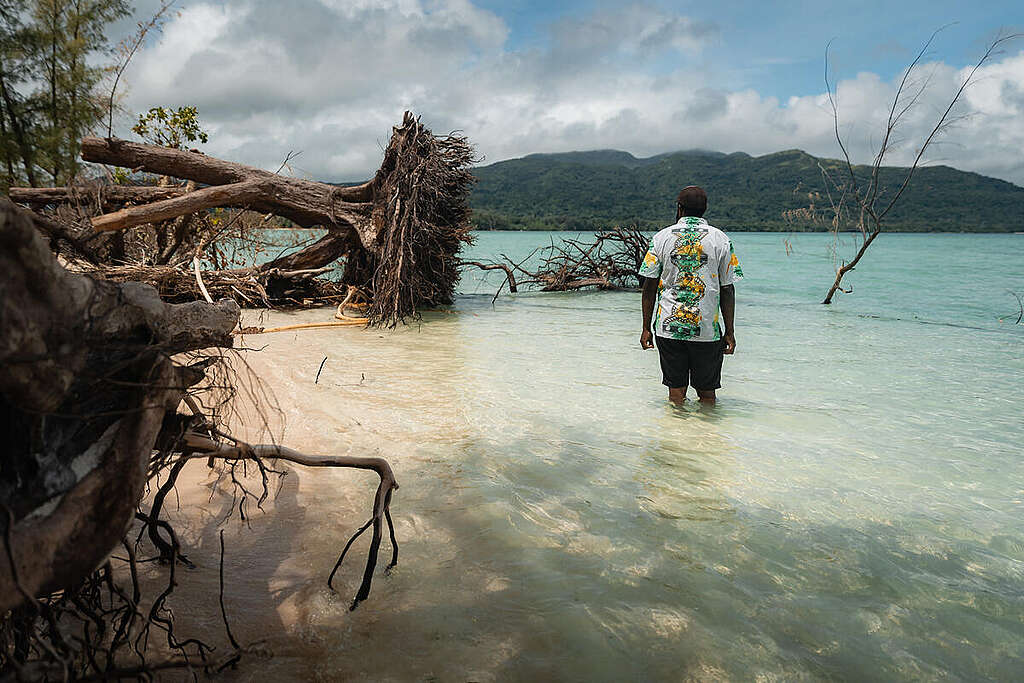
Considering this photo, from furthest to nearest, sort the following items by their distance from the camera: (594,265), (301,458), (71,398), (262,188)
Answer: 1. (594,265)
2. (262,188)
3. (301,458)
4. (71,398)

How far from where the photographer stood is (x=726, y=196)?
95688 millimetres

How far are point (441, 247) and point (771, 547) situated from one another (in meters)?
9.77

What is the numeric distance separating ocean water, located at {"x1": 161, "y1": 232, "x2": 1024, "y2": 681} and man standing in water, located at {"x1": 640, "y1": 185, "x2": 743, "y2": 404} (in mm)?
709

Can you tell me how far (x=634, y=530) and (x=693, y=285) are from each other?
2.60 m

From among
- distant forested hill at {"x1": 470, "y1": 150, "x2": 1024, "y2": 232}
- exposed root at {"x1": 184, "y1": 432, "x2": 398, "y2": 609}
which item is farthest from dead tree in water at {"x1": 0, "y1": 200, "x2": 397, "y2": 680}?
distant forested hill at {"x1": 470, "y1": 150, "x2": 1024, "y2": 232}

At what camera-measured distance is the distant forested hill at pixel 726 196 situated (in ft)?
270

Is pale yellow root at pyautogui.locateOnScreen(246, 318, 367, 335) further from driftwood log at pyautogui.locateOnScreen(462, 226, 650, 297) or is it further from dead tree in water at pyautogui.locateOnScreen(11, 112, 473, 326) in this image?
driftwood log at pyautogui.locateOnScreen(462, 226, 650, 297)

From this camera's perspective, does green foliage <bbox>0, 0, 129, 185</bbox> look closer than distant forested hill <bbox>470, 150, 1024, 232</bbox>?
Yes

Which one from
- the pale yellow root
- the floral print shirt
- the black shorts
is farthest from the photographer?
the pale yellow root

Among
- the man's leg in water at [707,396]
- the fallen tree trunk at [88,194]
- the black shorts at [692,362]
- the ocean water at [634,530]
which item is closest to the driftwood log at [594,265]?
the fallen tree trunk at [88,194]

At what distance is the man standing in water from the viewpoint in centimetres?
527

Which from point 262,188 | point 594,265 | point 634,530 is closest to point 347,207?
point 262,188

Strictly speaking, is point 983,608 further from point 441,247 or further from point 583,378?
point 441,247

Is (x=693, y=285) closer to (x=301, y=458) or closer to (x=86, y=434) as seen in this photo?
(x=301, y=458)
